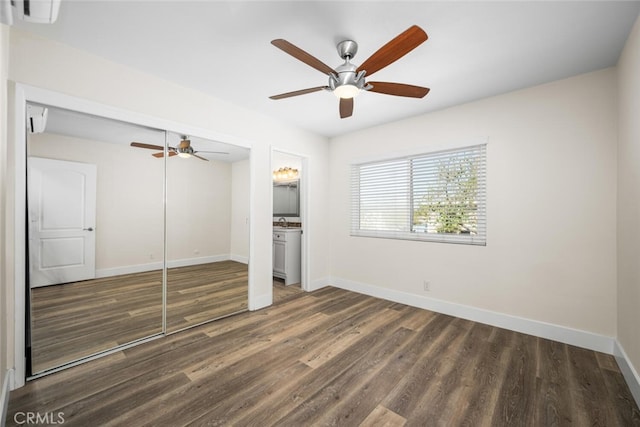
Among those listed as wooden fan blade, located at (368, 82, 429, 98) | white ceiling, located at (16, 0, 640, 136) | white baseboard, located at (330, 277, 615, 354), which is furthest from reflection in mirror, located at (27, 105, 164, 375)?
white baseboard, located at (330, 277, 615, 354)

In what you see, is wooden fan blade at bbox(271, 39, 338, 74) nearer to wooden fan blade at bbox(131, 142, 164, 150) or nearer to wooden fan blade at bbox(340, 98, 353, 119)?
wooden fan blade at bbox(340, 98, 353, 119)

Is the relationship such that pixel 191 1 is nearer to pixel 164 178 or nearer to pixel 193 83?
A: pixel 193 83

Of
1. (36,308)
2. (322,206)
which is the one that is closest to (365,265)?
(322,206)

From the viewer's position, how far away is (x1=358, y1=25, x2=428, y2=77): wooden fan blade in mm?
1562

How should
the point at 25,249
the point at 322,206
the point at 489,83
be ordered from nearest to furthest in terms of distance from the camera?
the point at 25,249 < the point at 489,83 < the point at 322,206

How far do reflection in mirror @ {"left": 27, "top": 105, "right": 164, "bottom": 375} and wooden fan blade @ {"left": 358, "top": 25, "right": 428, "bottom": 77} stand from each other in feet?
7.32

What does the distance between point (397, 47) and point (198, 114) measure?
2.26 meters

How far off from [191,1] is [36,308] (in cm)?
258

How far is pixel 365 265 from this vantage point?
421 cm

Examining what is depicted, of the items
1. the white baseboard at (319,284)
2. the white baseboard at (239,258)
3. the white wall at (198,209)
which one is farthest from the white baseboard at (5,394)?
the white baseboard at (319,284)

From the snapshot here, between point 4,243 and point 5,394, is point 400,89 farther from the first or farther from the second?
point 5,394

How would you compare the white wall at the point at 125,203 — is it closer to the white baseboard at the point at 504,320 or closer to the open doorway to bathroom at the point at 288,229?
the open doorway to bathroom at the point at 288,229

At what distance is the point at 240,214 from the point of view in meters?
3.47

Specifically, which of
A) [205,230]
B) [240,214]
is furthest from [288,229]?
[205,230]
